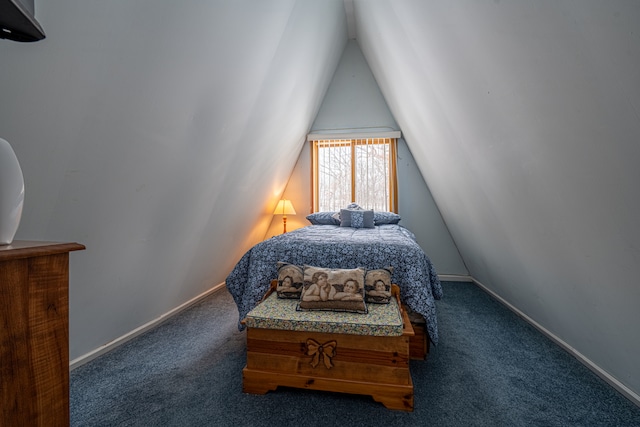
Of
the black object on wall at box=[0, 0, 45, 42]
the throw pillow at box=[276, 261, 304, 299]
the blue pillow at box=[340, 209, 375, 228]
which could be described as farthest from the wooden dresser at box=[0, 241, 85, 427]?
the blue pillow at box=[340, 209, 375, 228]

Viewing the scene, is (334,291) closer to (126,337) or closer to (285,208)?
(126,337)

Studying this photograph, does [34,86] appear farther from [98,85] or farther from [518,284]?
[518,284]

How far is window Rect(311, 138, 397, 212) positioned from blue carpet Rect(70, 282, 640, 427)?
2.22 m

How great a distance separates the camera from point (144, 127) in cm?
151

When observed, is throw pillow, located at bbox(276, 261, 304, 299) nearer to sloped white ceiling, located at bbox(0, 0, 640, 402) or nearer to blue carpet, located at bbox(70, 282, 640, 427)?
blue carpet, located at bbox(70, 282, 640, 427)

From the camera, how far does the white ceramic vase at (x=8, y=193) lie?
690 millimetres

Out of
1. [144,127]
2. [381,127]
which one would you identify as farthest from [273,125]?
[381,127]

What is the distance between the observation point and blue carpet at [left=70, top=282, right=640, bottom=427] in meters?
1.36

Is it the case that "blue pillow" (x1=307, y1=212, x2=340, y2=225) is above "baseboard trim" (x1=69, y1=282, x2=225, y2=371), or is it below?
above

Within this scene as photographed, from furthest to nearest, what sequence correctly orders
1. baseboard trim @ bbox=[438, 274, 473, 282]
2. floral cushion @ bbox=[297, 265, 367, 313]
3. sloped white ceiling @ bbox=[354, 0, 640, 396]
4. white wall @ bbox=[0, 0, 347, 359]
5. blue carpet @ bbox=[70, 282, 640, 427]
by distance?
1. baseboard trim @ bbox=[438, 274, 473, 282]
2. floral cushion @ bbox=[297, 265, 367, 313]
3. blue carpet @ bbox=[70, 282, 640, 427]
4. white wall @ bbox=[0, 0, 347, 359]
5. sloped white ceiling @ bbox=[354, 0, 640, 396]

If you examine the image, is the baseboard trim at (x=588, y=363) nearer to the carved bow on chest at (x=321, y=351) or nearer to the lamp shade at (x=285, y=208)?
the carved bow on chest at (x=321, y=351)

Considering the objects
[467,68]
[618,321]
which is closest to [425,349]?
[618,321]

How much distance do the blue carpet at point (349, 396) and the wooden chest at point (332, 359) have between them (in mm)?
76

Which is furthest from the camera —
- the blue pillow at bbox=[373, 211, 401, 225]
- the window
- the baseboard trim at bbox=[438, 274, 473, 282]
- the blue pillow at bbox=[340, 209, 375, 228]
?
the window
